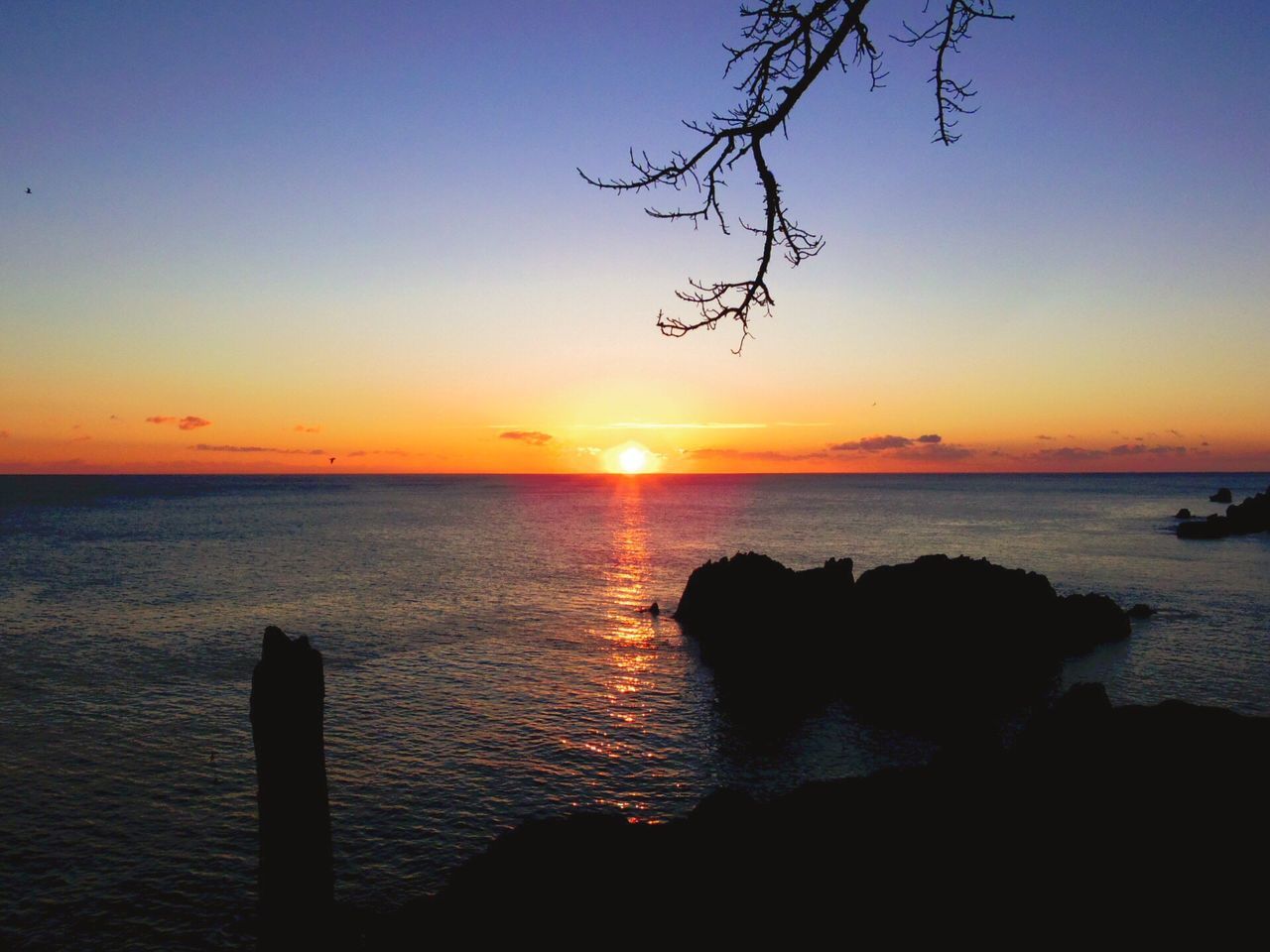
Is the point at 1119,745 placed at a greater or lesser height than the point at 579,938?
greater

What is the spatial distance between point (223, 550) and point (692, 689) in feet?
250

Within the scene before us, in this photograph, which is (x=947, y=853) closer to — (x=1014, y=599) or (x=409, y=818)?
(x=409, y=818)

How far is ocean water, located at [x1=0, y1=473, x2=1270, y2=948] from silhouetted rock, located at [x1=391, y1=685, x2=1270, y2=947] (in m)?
6.97

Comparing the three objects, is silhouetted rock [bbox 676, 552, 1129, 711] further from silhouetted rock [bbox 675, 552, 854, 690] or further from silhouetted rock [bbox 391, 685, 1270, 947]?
silhouetted rock [bbox 391, 685, 1270, 947]

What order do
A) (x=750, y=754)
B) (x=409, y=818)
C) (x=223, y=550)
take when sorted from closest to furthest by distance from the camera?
(x=409, y=818)
(x=750, y=754)
(x=223, y=550)

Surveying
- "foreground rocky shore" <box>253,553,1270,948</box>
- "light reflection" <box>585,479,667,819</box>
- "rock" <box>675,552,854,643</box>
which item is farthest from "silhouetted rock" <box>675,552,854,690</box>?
"foreground rocky shore" <box>253,553,1270,948</box>

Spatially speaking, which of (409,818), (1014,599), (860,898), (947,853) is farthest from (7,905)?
(1014,599)

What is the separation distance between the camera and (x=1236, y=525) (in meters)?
109

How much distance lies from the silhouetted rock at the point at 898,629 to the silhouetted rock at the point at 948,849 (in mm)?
21754

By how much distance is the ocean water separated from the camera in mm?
20719

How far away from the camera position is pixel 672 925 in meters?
13.0

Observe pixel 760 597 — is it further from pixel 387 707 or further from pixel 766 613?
pixel 387 707

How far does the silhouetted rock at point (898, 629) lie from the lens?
40.5 meters

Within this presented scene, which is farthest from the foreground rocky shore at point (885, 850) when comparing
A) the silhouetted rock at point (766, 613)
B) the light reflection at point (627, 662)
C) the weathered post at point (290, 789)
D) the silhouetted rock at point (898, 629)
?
the silhouetted rock at point (766, 613)
